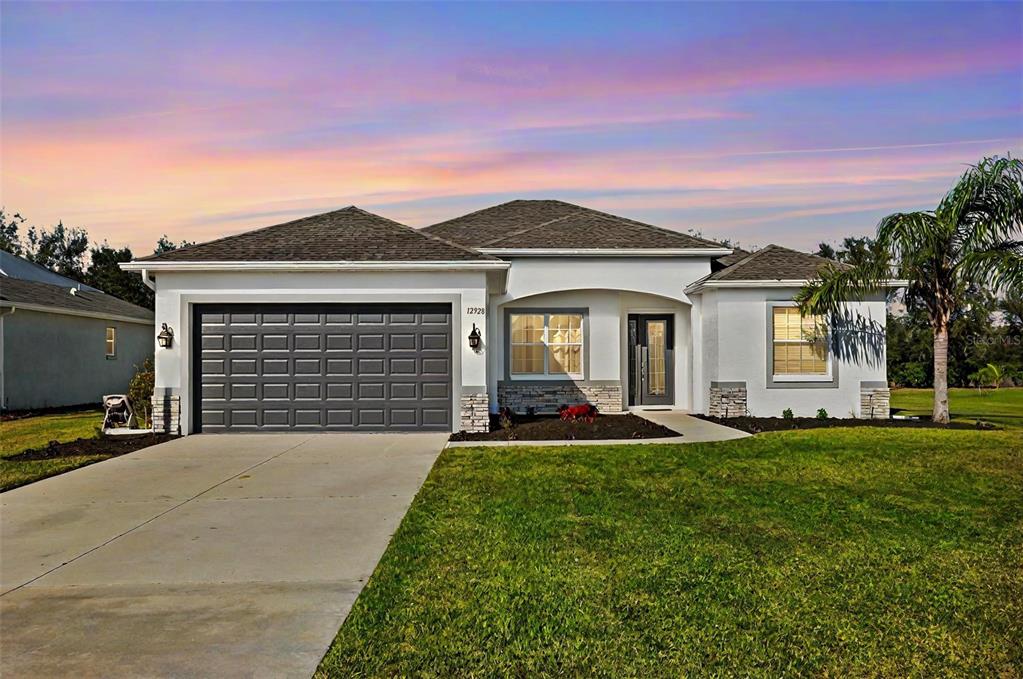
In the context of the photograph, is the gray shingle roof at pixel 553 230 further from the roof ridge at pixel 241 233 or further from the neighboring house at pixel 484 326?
the roof ridge at pixel 241 233

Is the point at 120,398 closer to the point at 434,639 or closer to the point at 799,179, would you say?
the point at 434,639

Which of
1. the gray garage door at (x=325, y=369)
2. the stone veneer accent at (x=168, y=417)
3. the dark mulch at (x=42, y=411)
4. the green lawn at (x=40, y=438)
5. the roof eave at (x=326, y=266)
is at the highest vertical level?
the roof eave at (x=326, y=266)

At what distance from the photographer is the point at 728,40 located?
14.6m

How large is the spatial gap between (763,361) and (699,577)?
37.9 feet

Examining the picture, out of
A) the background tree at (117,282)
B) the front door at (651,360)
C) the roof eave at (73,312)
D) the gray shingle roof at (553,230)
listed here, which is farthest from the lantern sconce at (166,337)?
the background tree at (117,282)

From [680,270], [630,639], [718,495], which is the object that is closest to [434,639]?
→ [630,639]

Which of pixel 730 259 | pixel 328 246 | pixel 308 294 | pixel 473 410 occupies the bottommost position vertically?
pixel 473 410

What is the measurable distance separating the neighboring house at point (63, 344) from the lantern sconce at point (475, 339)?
1290cm

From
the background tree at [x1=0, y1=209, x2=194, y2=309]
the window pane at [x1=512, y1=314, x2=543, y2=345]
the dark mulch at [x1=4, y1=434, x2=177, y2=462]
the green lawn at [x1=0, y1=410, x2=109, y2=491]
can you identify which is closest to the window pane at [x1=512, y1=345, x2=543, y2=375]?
the window pane at [x1=512, y1=314, x2=543, y2=345]

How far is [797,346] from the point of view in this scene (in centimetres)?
1653

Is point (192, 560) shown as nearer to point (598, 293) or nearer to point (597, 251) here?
point (597, 251)

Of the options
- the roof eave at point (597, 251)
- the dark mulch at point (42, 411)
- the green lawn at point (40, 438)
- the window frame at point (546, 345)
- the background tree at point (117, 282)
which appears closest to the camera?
the green lawn at point (40, 438)

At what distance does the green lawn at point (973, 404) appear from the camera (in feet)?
59.8

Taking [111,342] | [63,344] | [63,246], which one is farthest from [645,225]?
[63,246]
